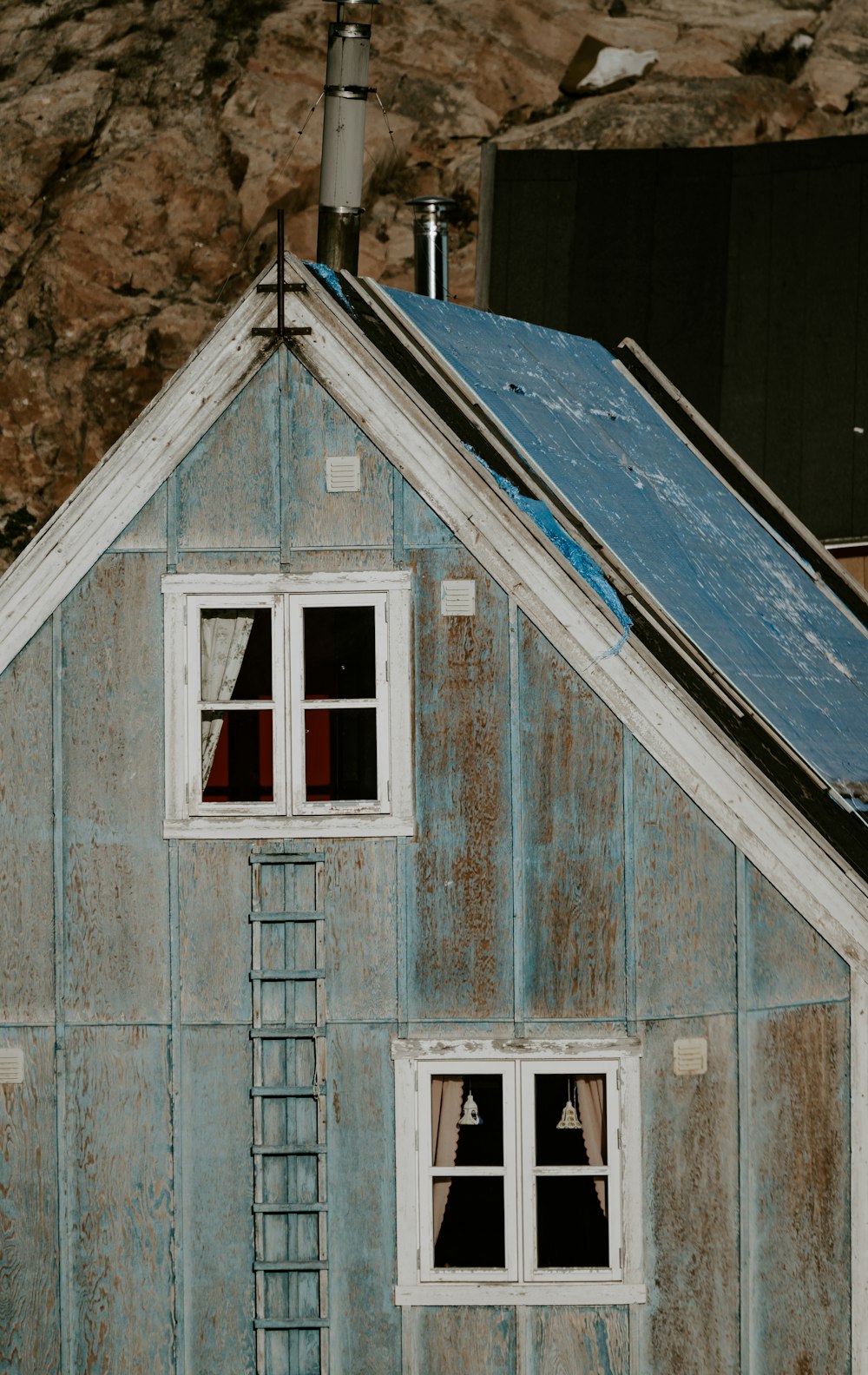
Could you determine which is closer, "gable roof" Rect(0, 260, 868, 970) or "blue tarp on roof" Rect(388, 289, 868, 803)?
"gable roof" Rect(0, 260, 868, 970)

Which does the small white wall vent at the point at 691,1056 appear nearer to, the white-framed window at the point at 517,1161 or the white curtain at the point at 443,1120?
the white-framed window at the point at 517,1161

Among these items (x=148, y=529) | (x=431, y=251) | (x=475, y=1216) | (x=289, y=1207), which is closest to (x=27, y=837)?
(x=148, y=529)

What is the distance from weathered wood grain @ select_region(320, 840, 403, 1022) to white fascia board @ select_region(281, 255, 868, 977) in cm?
158

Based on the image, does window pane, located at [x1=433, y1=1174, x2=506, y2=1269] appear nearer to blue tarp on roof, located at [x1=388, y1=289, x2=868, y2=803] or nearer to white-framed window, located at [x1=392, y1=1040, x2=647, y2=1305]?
white-framed window, located at [x1=392, y1=1040, x2=647, y2=1305]

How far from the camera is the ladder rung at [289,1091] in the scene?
9375 mm

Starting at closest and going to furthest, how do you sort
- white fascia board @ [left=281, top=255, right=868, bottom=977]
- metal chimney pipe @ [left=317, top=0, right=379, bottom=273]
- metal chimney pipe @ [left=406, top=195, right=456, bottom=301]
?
1. white fascia board @ [left=281, top=255, right=868, bottom=977]
2. metal chimney pipe @ [left=317, top=0, right=379, bottom=273]
3. metal chimney pipe @ [left=406, top=195, right=456, bottom=301]

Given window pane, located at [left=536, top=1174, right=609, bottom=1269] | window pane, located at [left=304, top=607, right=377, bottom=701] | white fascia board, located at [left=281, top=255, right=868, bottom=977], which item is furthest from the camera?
window pane, located at [left=304, top=607, right=377, bottom=701]

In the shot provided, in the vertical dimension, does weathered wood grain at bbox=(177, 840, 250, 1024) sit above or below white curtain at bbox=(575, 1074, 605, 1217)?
above

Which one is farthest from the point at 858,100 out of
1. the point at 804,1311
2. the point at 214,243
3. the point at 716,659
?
the point at 804,1311

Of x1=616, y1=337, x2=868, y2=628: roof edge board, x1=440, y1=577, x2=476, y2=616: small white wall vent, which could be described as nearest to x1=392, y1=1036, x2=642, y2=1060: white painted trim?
x1=440, y1=577, x2=476, y2=616: small white wall vent

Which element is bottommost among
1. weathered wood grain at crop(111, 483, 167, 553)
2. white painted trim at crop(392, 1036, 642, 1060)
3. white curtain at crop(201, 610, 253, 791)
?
white painted trim at crop(392, 1036, 642, 1060)

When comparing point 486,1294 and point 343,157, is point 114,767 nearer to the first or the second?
point 486,1294

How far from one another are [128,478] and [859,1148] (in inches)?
211

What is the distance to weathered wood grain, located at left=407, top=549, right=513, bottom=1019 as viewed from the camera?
942cm
